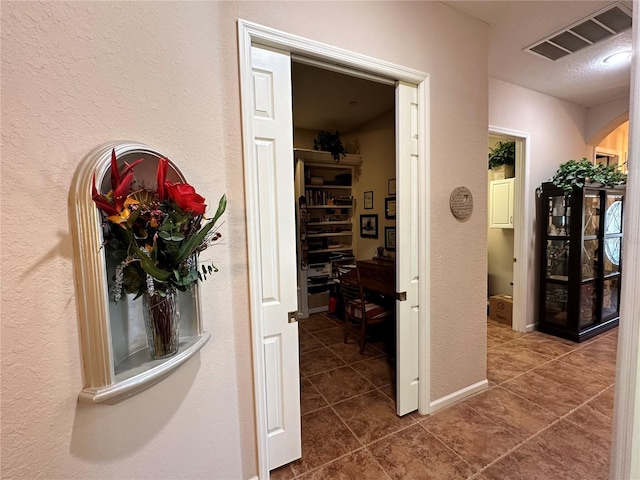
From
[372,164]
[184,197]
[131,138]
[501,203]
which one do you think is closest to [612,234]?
[501,203]

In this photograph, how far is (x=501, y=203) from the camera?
3.80 meters

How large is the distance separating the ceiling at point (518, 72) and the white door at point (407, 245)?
32.9 inches

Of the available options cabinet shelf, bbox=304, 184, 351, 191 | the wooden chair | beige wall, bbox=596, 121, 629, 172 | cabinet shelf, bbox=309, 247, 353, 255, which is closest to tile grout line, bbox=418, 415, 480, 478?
the wooden chair

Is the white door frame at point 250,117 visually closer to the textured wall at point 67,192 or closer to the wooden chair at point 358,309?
the textured wall at point 67,192

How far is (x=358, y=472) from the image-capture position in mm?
1640

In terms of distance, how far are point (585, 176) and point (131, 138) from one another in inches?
166

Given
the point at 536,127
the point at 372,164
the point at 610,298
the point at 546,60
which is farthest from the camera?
the point at 372,164

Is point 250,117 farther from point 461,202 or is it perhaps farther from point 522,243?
point 522,243

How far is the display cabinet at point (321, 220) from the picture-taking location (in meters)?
4.29

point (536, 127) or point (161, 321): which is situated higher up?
point (536, 127)

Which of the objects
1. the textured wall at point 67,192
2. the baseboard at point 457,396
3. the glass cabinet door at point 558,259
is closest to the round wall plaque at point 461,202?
the baseboard at point 457,396

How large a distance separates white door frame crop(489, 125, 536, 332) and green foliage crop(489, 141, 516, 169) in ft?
1.23

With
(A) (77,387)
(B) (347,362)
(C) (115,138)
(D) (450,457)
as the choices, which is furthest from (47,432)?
(B) (347,362)

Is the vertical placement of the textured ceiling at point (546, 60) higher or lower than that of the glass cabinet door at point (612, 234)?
higher
